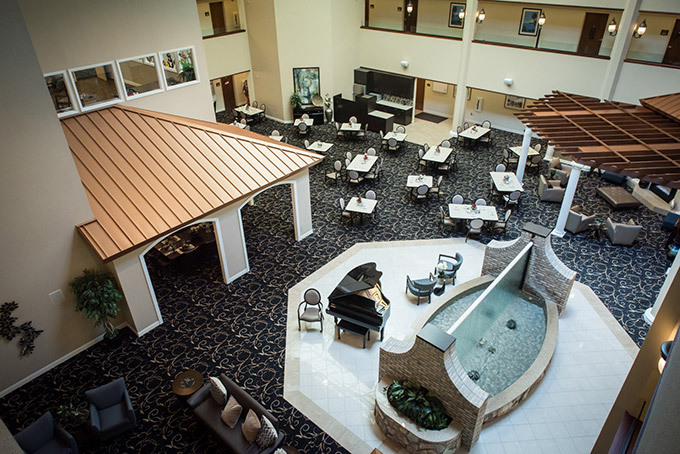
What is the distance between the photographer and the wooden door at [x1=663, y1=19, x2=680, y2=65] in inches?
648

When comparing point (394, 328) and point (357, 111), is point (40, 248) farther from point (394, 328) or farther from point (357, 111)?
point (357, 111)

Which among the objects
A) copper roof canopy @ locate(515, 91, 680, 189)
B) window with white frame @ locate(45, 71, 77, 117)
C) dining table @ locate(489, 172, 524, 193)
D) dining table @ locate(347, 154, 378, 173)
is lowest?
dining table @ locate(489, 172, 524, 193)

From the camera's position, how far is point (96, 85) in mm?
12469

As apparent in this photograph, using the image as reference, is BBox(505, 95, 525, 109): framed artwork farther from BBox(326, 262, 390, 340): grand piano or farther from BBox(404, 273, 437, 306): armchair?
BBox(326, 262, 390, 340): grand piano

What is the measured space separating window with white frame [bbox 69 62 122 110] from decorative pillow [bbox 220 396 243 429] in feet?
29.2

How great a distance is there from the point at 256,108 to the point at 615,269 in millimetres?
18752

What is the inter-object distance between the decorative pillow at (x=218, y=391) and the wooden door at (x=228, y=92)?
20.2 m

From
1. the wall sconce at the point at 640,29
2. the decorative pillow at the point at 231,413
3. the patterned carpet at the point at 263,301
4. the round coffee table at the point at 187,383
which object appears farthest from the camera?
the wall sconce at the point at 640,29

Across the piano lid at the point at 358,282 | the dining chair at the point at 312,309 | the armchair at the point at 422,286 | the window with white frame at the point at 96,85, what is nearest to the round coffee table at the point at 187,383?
the dining chair at the point at 312,309

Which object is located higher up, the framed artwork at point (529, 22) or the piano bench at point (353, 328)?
the framed artwork at point (529, 22)

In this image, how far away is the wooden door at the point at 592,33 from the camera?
60.3ft

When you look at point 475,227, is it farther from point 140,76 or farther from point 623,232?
point 140,76

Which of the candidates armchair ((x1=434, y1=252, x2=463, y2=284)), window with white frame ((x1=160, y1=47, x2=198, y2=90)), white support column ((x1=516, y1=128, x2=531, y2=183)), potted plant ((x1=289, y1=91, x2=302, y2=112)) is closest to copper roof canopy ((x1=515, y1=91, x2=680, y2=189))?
white support column ((x1=516, y1=128, x2=531, y2=183))

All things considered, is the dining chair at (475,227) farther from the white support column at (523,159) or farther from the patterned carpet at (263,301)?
the white support column at (523,159)
